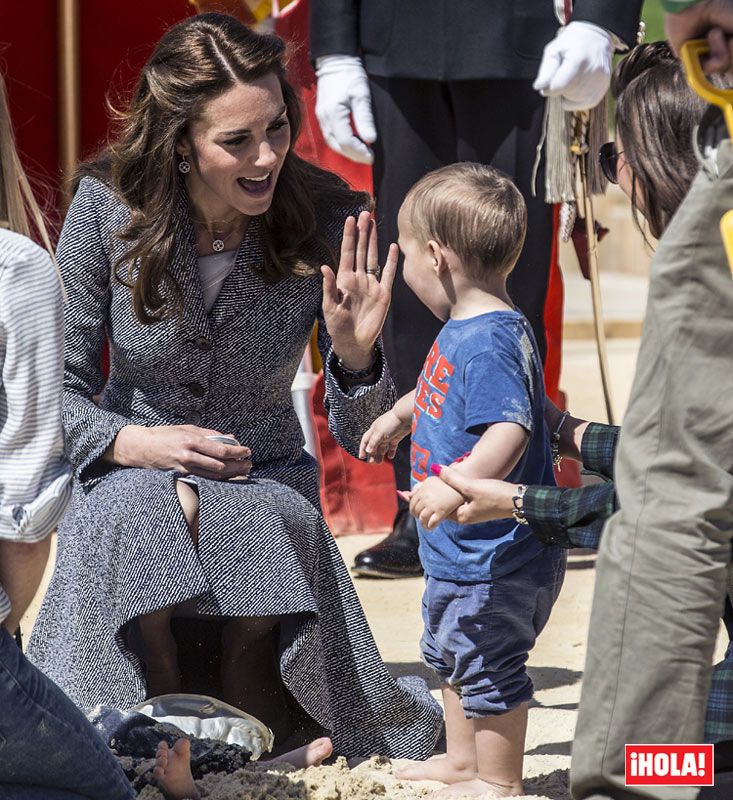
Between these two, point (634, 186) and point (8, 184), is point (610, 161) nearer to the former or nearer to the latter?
point (634, 186)

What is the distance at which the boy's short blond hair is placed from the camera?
2.37 metres

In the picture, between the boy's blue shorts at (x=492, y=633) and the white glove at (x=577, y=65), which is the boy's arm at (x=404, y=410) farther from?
the white glove at (x=577, y=65)

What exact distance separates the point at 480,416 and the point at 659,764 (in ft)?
2.40

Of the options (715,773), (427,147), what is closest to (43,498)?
(715,773)

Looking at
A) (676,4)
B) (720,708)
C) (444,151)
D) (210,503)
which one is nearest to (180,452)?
(210,503)

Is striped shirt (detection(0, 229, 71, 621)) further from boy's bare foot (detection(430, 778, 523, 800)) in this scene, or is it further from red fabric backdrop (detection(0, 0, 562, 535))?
red fabric backdrop (detection(0, 0, 562, 535))

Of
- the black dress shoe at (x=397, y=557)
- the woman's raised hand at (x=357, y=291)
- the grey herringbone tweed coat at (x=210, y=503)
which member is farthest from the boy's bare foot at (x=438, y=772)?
the black dress shoe at (x=397, y=557)

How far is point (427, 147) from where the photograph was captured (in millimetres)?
3691

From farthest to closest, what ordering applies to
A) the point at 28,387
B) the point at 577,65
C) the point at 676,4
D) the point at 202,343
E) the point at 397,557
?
the point at 397,557, the point at 577,65, the point at 202,343, the point at 28,387, the point at 676,4

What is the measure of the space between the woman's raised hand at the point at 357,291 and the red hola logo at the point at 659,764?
1138 mm

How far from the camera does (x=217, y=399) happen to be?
2.74 meters

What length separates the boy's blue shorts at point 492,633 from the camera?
2307mm

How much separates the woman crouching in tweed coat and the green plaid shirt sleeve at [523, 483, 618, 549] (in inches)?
22.8

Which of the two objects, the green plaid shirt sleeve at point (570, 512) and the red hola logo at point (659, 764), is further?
the green plaid shirt sleeve at point (570, 512)
